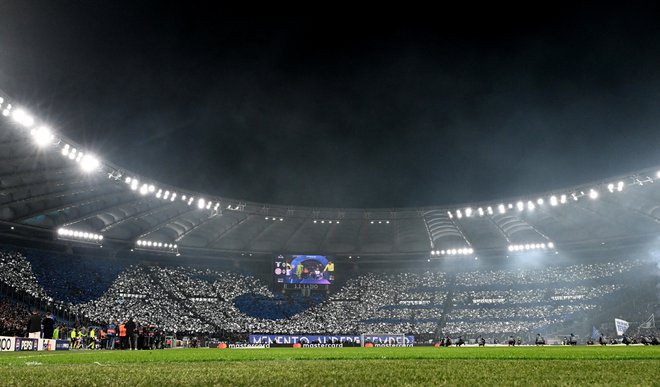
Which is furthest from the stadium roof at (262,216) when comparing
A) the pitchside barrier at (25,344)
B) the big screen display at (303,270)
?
the pitchside barrier at (25,344)

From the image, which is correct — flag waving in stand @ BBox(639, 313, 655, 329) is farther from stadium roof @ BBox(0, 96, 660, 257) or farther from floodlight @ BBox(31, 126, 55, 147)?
floodlight @ BBox(31, 126, 55, 147)

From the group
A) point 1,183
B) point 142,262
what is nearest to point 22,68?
point 1,183

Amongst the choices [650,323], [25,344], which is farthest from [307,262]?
[25,344]

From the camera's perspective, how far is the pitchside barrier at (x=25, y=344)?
19897mm

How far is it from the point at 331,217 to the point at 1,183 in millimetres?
37752

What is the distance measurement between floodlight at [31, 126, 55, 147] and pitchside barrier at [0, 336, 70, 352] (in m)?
17.3

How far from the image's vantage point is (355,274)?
70062 millimetres

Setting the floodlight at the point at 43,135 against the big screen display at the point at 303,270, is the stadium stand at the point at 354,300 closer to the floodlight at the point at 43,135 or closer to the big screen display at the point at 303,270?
the big screen display at the point at 303,270

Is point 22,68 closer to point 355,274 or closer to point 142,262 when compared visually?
point 142,262

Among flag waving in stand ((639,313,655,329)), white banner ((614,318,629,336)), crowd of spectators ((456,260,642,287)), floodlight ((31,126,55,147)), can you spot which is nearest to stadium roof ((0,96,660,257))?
floodlight ((31,126,55,147))

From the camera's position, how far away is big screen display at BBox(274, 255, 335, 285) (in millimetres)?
63156

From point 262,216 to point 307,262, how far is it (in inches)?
345

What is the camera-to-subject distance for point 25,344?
21.4 metres

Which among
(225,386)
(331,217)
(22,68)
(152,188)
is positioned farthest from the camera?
(331,217)
